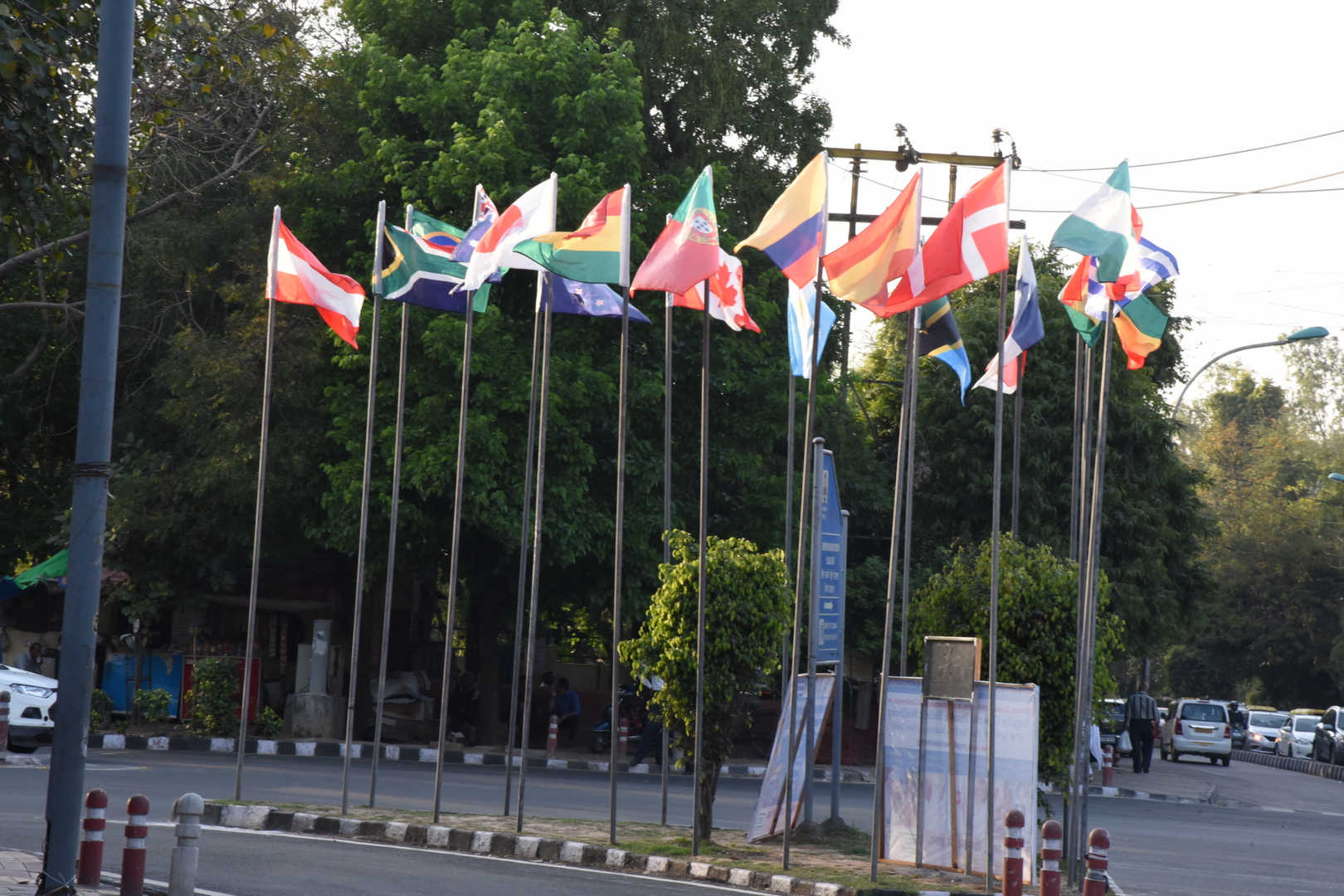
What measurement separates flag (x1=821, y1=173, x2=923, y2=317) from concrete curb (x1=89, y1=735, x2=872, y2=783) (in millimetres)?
11512

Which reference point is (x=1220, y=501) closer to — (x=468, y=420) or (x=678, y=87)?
(x=678, y=87)

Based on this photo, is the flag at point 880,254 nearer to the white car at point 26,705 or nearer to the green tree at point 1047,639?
the green tree at point 1047,639

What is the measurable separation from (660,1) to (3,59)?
20.5m

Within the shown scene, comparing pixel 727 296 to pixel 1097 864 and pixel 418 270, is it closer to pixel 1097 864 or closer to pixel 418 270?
pixel 418 270

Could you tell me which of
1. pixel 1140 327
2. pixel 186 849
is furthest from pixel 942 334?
pixel 186 849

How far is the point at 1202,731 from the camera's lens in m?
44.0

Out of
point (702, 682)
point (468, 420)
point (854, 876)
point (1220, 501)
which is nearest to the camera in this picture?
point (854, 876)

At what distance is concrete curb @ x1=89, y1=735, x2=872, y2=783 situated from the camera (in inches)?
931

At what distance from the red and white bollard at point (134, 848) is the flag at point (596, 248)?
22.6 feet

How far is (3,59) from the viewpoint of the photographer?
339 inches

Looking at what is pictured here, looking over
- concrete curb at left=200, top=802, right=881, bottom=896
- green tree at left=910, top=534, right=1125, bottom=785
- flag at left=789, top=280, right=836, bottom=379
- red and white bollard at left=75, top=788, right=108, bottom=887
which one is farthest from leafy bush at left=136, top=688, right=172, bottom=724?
red and white bollard at left=75, top=788, right=108, bottom=887

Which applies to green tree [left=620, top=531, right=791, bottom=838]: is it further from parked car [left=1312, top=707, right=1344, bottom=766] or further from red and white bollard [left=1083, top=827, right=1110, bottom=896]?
parked car [left=1312, top=707, right=1344, bottom=766]

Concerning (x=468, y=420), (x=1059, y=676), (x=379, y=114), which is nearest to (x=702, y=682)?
(x=1059, y=676)

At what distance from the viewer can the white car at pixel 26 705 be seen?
2233cm
